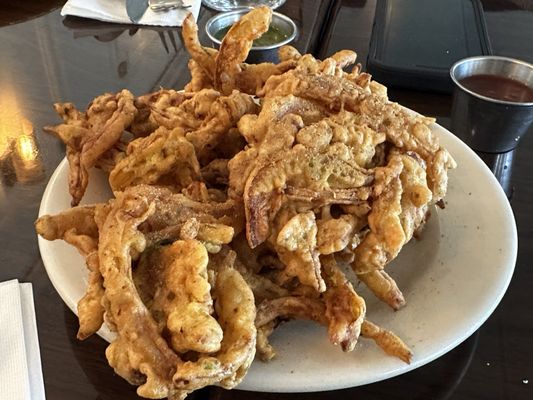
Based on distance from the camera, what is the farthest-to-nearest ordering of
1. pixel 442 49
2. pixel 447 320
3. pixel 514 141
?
pixel 442 49 → pixel 514 141 → pixel 447 320

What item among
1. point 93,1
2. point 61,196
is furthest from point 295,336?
point 93,1

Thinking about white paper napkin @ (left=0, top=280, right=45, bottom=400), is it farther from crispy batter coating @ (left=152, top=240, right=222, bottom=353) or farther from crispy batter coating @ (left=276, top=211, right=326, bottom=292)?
crispy batter coating @ (left=276, top=211, right=326, bottom=292)

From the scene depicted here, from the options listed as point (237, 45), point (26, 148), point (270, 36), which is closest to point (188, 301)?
point (237, 45)

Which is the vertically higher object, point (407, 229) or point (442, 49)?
point (407, 229)

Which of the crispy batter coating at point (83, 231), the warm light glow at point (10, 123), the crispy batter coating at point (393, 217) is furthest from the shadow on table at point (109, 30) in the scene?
the crispy batter coating at point (393, 217)

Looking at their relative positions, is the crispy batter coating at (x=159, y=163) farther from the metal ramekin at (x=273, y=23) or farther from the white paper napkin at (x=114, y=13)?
the white paper napkin at (x=114, y=13)

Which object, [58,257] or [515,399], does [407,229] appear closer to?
[515,399]
